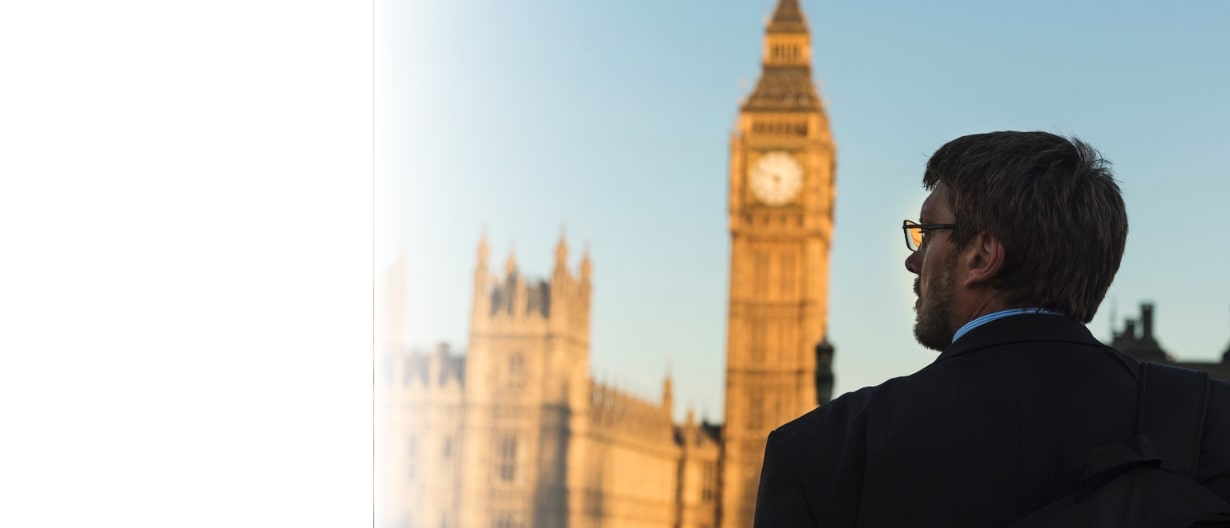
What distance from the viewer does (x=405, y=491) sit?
348cm

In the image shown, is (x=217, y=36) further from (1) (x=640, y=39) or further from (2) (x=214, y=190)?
(1) (x=640, y=39)

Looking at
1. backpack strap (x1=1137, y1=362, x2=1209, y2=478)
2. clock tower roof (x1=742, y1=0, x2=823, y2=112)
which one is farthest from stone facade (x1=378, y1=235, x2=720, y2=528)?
backpack strap (x1=1137, y1=362, x2=1209, y2=478)

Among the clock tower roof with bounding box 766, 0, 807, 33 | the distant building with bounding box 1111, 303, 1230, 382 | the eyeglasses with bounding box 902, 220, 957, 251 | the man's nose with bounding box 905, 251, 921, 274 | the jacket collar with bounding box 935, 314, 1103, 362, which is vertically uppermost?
the clock tower roof with bounding box 766, 0, 807, 33

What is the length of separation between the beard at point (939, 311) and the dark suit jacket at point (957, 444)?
47mm

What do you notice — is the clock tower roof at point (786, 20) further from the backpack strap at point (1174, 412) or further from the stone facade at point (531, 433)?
the backpack strap at point (1174, 412)

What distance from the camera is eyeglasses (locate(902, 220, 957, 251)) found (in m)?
1.02

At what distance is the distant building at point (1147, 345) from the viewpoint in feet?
11.7

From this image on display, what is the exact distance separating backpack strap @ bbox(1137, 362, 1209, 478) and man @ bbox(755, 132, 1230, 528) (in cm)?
1

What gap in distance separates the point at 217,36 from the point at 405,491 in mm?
1485

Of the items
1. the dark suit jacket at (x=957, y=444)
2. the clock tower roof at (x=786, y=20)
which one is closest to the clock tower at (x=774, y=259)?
the clock tower roof at (x=786, y=20)

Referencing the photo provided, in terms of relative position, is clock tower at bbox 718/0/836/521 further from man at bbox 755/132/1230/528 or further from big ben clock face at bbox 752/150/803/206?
man at bbox 755/132/1230/528

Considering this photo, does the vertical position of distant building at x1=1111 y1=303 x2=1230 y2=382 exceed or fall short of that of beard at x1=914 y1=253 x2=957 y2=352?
it falls short

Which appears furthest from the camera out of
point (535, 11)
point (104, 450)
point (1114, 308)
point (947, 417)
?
point (1114, 308)

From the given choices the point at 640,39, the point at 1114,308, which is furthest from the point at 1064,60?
the point at 640,39
